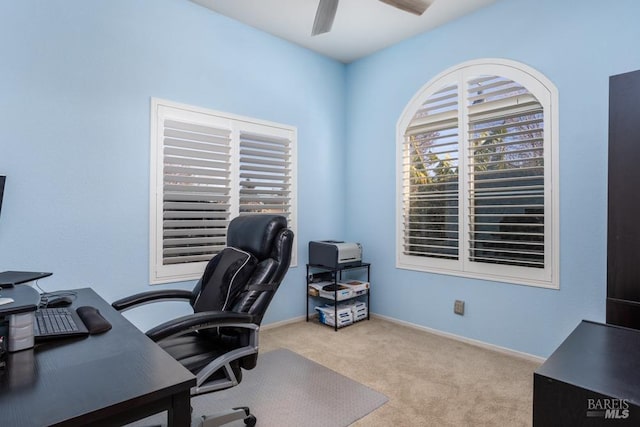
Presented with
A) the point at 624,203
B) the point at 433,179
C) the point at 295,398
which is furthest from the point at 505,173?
the point at 295,398

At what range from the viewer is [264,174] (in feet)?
10.9

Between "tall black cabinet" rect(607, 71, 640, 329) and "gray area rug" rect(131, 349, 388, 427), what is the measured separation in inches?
54.5

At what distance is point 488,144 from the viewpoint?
2.86 meters

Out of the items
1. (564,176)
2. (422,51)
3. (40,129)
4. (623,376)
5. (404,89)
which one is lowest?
(623,376)

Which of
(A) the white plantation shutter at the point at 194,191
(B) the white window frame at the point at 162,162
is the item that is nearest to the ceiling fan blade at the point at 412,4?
(B) the white window frame at the point at 162,162

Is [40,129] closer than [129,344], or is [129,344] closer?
[129,344]

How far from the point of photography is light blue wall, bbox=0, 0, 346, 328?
2.15 metres

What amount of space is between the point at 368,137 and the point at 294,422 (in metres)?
2.81

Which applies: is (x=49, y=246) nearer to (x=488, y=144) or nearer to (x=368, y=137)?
(x=368, y=137)

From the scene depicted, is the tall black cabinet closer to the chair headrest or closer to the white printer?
the chair headrest

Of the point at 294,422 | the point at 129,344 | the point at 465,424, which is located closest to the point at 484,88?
the point at 465,424

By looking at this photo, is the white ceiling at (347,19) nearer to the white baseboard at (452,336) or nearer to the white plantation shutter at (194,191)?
the white plantation shutter at (194,191)

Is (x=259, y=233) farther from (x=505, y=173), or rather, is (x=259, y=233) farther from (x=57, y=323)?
(x=505, y=173)

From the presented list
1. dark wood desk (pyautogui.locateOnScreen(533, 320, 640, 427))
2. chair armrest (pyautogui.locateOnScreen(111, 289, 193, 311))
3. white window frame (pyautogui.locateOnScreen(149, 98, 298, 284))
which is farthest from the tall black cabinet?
white window frame (pyautogui.locateOnScreen(149, 98, 298, 284))
